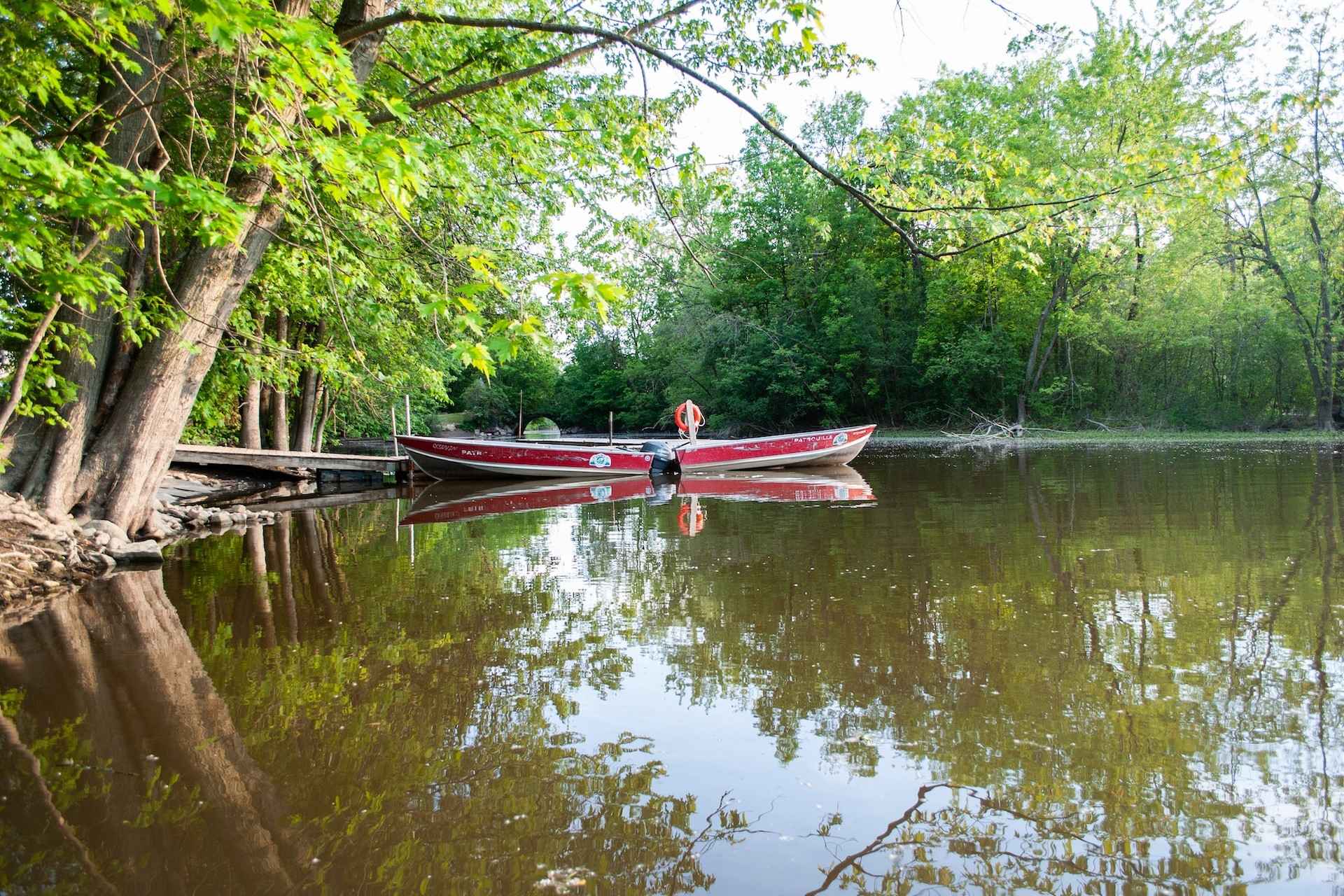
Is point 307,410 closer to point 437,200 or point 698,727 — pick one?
point 437,200

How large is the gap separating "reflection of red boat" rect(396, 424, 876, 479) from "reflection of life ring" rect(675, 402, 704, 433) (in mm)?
745

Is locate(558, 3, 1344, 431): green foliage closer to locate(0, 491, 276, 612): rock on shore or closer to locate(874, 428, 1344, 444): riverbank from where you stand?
locate(874, 428, 1344, 444): riverbank

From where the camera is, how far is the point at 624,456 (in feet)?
64.8

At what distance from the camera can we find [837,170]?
24.0 ft

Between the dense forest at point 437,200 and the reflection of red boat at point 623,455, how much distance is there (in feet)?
5.39

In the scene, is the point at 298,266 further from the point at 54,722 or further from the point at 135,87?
the point at 54,722

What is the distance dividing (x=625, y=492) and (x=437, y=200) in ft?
20.5

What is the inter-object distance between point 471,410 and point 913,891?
55843mm

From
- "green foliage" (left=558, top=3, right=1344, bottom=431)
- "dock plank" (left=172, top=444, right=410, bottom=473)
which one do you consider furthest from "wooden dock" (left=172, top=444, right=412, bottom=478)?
"green foliage" (left=558, top=3, right=1344, bottom=431)

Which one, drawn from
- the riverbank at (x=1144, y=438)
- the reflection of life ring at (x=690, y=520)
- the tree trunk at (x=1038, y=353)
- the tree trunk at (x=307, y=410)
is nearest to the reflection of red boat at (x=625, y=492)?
the reflection of life ring at (x=690, y=520)

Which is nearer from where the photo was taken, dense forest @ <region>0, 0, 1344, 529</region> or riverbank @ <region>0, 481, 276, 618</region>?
dense forest @ <region>0, 0, 1344, 529</region>

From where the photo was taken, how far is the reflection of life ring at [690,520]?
9.84m

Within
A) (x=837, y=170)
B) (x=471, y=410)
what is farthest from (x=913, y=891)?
(x=471, y=410)

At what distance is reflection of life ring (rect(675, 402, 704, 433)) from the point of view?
70.4 feet
